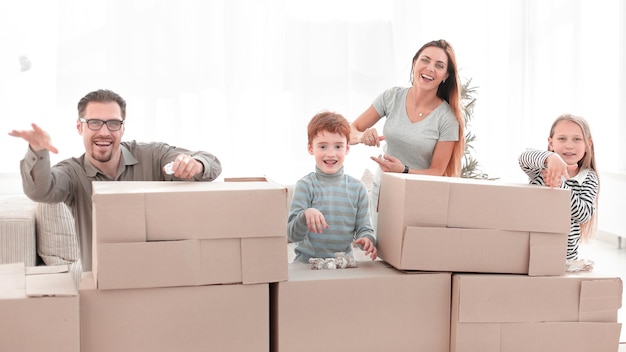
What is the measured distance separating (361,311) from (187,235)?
51cm

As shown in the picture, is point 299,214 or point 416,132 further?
point 416,132

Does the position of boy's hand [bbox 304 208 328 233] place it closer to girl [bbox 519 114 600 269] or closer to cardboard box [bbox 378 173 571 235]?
cardboard box [bbox 378 173 571 235]

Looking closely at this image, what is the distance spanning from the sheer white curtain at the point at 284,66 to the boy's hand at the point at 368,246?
268 cm

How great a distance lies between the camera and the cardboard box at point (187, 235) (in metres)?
1.96

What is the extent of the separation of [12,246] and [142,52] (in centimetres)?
185

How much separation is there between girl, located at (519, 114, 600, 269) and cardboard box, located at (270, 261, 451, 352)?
44cm

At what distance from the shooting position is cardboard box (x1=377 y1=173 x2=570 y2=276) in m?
2.18

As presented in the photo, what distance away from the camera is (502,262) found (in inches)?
87.7

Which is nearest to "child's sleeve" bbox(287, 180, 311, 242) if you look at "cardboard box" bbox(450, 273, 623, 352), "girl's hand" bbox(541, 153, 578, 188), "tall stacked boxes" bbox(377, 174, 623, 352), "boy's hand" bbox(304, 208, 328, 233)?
"boy's hand" bbox(304, 208, 328, 233)

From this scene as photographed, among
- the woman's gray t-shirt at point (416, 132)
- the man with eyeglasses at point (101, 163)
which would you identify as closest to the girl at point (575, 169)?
the woman's gray t-shirt at point (416, 132)

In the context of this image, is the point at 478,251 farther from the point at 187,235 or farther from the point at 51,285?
the point at 51,285

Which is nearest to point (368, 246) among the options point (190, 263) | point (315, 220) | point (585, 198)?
point (315, 220)

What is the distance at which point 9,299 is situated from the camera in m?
1.90

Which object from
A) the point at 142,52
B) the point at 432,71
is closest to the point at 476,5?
the point at 142,52
